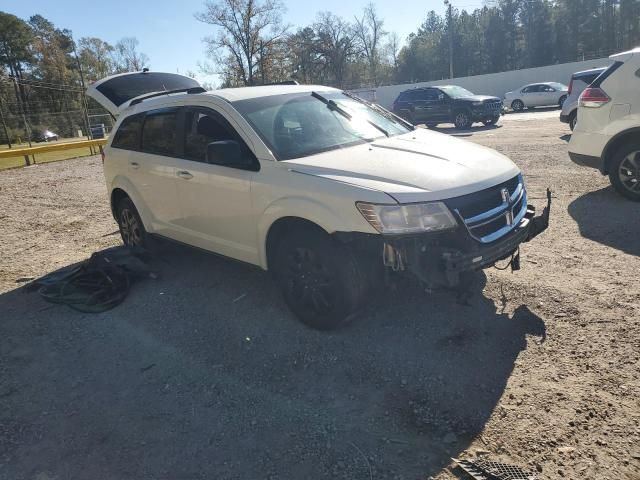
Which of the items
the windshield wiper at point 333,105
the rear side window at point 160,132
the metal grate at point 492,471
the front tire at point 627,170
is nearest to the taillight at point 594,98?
the front tire at point 627,170

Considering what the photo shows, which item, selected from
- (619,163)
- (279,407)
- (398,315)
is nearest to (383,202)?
(398,315)

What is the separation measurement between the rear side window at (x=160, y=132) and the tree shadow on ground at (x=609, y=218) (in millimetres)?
4508

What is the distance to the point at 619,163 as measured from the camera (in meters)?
6.32

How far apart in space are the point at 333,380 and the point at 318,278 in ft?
2.54

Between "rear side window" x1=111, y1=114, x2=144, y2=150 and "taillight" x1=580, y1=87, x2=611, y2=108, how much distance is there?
5.65 metres

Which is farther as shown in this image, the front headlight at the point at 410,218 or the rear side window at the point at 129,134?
the rear side window at the point at 129,134

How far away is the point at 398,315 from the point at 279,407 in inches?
54.5

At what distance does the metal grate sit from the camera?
2346mm

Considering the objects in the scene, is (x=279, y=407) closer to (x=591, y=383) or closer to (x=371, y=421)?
(x=371, y=421)

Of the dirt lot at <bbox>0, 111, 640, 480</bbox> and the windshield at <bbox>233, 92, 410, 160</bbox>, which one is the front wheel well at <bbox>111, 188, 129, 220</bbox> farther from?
the windshield at <bbox>233, 92, 410, 160</bbox>

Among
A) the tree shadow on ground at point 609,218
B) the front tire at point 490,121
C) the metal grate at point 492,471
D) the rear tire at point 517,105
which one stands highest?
the rear tire at point 517,105

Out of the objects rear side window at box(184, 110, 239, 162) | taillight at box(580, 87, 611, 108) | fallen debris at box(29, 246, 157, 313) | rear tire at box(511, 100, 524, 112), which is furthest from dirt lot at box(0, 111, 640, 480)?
rear tire at box(511, 100, 524, 112)

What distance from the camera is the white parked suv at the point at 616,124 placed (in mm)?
6105

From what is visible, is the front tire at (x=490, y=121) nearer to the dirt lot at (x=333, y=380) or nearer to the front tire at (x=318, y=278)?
the dirt lot at (x=333, y=380)
